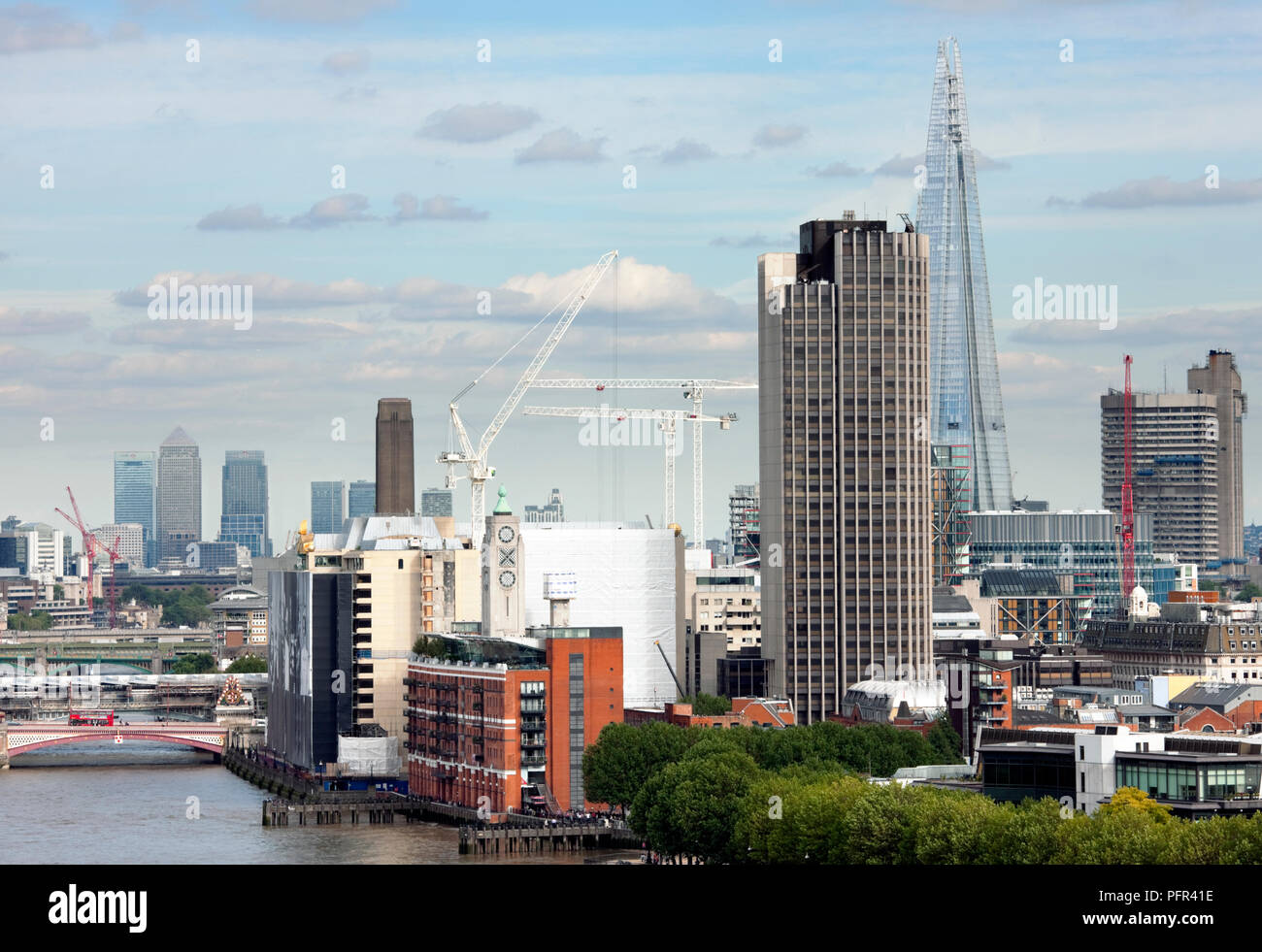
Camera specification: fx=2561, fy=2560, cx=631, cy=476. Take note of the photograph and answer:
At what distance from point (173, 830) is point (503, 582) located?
26.0m

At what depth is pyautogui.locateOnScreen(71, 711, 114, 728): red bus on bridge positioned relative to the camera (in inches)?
6796

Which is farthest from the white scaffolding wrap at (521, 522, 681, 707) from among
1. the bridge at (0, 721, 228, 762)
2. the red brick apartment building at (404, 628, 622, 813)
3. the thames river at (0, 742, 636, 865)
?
the red brick apartment building at (404, 628, 622, 813)

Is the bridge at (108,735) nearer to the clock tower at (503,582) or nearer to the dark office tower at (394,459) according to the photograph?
the dark office tower at (394,459)

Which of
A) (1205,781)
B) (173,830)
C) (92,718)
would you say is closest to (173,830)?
(173,830)

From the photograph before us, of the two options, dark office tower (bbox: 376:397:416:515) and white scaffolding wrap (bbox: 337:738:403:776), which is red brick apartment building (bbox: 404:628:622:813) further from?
dark office tower (bbox: 376:397:416:515)

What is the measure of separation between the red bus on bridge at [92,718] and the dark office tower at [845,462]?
53.8 metres

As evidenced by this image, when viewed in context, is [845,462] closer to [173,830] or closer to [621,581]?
[621,581]

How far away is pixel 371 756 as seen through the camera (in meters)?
133

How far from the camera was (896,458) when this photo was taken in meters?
140

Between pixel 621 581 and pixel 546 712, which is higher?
pixel 621 581

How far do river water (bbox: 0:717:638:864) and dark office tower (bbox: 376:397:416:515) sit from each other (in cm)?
Result: 2121
